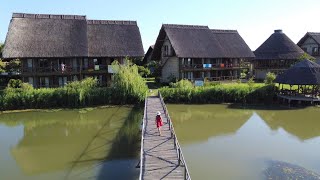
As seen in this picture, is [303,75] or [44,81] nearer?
[303,75]

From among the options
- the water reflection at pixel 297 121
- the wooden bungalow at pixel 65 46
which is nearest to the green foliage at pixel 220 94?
the water reflection at pixel 297 121

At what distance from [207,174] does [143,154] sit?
3270 mm

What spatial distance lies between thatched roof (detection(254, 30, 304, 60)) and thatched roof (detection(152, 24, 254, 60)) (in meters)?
4.10

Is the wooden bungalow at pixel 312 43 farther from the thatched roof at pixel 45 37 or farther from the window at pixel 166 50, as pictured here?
the thatched roof at pixel 45 37

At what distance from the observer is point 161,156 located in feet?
44.9

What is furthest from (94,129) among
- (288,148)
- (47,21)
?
(47,21)

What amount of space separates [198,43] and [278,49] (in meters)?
14.1

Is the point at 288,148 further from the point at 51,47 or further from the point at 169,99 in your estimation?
the point at 51,47

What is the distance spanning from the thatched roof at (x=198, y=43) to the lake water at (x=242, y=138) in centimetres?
1077

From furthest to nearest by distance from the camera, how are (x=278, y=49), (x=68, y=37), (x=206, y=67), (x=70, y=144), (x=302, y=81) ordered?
(x=278, y=49), (x=206, y=67), (x=68, y=37), (x=302, y=81), (x=70, y=144)

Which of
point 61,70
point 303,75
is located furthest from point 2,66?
point 303,75

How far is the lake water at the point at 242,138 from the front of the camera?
1592cm

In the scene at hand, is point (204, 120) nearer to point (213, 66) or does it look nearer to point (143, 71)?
point (213, 66)

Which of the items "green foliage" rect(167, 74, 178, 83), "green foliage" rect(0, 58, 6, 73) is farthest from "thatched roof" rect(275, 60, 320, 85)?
A: "green foliage" rect(0, 58, 6, 73)
